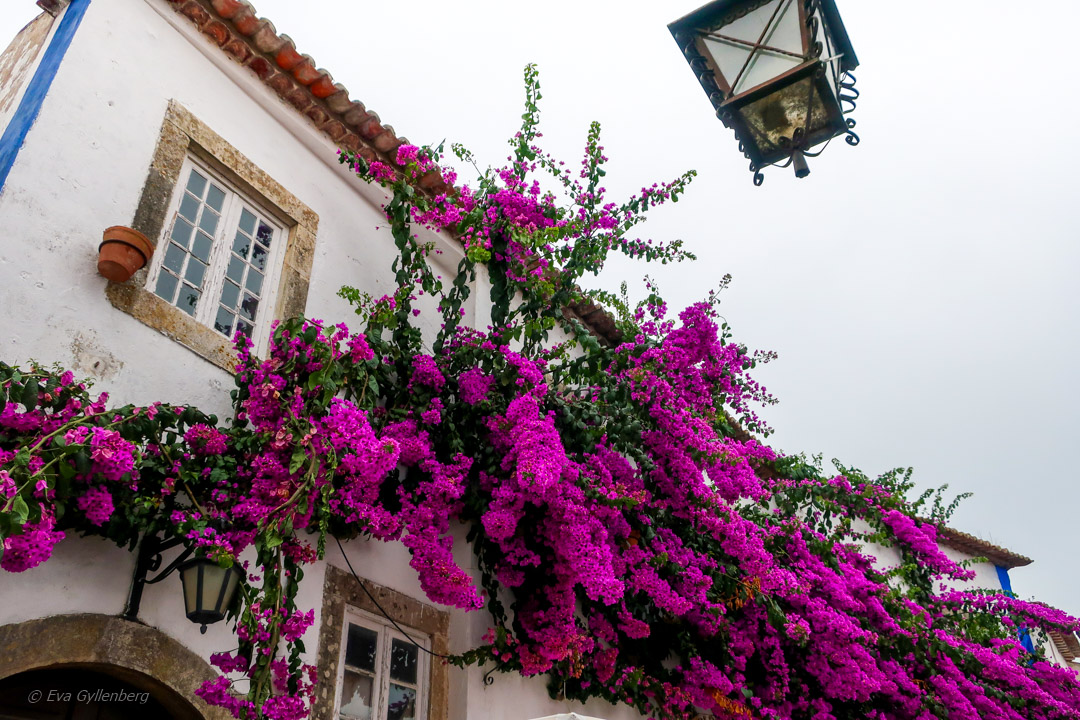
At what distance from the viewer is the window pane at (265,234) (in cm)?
495

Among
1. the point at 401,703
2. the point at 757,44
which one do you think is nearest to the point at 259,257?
the point at 401,703

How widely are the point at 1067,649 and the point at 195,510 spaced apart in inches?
631

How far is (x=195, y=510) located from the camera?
3.50 meters

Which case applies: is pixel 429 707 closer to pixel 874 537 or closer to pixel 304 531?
pixel 304 531

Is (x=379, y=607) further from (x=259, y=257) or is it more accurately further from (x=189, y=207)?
(x=189, y=207)

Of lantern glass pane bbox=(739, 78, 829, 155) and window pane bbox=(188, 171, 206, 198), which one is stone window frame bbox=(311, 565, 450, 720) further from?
lantern glass pane bbox=(739, 78, 829, 155)

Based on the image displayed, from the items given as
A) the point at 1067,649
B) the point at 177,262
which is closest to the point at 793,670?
the point at 177,262

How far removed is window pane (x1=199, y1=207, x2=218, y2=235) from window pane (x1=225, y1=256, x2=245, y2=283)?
19cm

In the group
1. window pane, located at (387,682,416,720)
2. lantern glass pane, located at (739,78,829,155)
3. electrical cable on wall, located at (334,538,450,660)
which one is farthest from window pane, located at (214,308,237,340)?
lantern glass pane, located at (739,78,829,155)

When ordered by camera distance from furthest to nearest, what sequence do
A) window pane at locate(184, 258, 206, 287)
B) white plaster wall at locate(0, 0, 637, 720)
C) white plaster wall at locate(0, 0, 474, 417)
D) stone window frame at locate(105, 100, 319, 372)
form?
window pane at locate(184, 258, 206, 287), stone window frame at locate(105, 100, 319, 372), white plaster wall at locate(0, 0, 474, 417), white plaster wall at locate(0, 0, 637, 720)

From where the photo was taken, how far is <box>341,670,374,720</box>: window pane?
4.14 m

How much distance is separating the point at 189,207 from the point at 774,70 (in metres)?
3.46

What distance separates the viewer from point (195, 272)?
435 centimetres

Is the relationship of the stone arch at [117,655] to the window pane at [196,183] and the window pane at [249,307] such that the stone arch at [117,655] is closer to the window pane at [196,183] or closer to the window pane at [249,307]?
the window pane at [249,307]
